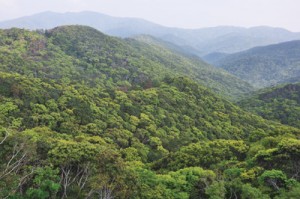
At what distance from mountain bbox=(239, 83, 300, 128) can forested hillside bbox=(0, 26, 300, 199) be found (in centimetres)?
2856

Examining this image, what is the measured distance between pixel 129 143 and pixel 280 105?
314 feet

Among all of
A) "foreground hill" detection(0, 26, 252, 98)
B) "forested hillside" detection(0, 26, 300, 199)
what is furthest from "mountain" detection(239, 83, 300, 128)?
"foreground hill" detection(0, 26, 252, 98)

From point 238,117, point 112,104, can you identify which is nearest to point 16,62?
point 112,104

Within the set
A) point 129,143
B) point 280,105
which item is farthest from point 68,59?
point 129,143

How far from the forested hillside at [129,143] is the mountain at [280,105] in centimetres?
2856

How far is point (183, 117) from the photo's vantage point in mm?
89438

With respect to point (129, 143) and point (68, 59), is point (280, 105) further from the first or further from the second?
point (129, 143)

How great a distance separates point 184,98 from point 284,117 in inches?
1915

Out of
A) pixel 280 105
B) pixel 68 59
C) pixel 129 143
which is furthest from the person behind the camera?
pixel 68 59

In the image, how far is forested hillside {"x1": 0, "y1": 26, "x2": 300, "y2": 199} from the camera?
34.6 metres

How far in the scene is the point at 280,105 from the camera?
5600 inches

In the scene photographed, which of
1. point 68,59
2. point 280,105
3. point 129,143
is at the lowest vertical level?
point 280,105

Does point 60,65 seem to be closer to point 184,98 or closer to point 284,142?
point 184,98

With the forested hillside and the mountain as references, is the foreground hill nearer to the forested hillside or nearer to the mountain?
the forested hillside
